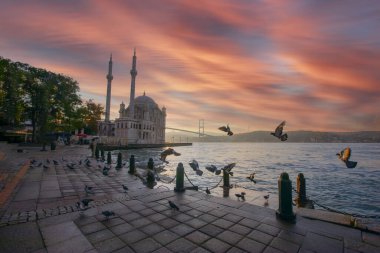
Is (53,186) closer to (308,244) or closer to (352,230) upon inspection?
(308,244)

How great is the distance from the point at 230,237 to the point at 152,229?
182 cm

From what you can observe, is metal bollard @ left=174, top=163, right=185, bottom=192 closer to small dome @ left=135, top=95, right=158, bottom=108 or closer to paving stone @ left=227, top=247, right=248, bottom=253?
paving stone @ left=227, top=247, right=248, bottom=253

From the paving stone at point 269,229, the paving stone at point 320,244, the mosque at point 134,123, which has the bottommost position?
the paving stone at point 269,229

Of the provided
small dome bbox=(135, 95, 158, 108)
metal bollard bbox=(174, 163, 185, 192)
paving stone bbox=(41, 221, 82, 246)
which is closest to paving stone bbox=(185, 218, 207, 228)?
paving stone bbox=(41, 221, 82, 246)

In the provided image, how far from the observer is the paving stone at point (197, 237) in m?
4.40

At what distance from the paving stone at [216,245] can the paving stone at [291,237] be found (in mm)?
1371

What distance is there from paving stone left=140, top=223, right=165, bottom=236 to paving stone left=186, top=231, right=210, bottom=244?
759 mm

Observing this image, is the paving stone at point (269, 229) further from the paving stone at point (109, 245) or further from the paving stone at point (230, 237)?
the paving stone at point (109, 245)

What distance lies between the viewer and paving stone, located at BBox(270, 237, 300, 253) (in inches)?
162

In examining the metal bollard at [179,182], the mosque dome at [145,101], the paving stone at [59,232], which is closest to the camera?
the paving stone at [59,232]

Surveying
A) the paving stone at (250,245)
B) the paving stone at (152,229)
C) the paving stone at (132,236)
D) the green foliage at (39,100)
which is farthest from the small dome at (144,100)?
the paving stone at (250,245)

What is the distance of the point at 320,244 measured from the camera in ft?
14.2

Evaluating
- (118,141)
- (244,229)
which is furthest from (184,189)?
(118,141)

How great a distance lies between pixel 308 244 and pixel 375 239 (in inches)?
66.2
